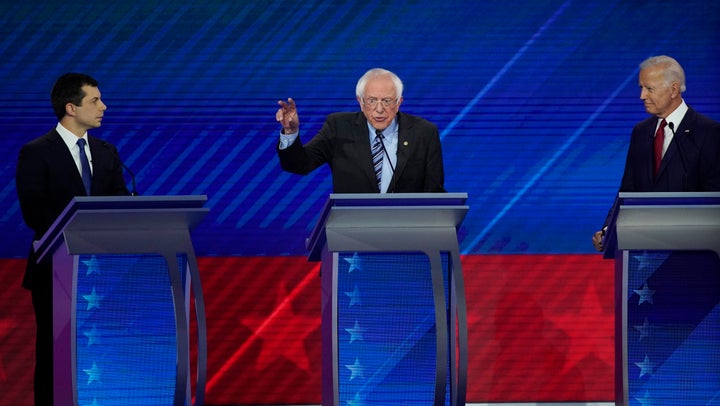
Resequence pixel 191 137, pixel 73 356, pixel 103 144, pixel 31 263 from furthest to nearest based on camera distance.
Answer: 1. pixel 191 137
2. pixel 103 144
3. pixel 31 263
4. pixel 73 356

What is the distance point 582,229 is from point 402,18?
144cm

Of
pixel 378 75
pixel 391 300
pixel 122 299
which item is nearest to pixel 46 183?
pixel 122 299

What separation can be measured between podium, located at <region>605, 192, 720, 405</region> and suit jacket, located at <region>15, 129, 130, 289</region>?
207 centimetres

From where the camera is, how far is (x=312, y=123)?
19.3 ft

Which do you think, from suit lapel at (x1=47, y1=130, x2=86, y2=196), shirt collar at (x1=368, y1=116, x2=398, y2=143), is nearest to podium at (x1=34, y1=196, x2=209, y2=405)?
suit lapel at (x1=47, y1=130, x2=86, y2=196)

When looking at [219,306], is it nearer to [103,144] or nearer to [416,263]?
[103,144]

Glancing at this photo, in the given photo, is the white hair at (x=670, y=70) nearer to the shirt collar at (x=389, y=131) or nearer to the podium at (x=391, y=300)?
the shirt collar at (x=389, y=131)

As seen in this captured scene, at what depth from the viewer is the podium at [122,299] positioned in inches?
154

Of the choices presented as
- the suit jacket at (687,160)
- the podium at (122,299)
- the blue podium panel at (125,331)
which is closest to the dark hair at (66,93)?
the podium at (122,299)

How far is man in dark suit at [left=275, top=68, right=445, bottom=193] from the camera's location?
450cm

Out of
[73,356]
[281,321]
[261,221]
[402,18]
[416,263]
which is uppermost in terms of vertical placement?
[402,18]

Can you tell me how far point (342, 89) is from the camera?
589cm

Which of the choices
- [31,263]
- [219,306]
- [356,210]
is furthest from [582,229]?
[31,263]

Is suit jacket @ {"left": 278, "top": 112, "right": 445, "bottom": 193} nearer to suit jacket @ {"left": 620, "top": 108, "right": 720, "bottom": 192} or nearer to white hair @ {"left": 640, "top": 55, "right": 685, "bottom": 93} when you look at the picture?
suit jacket @ {"left": 620, "top": 108, "right": 720, "bottom": 192}
